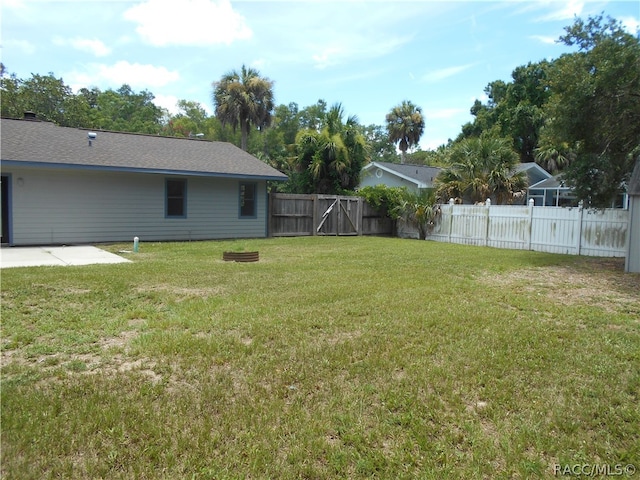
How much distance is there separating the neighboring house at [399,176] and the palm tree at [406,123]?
12.9 metres

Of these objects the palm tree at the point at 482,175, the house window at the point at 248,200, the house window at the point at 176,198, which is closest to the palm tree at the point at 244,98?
the house window at the point at 248,200

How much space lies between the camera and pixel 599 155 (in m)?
11.3

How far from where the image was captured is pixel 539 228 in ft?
47.3

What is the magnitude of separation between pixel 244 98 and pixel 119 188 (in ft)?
60.7

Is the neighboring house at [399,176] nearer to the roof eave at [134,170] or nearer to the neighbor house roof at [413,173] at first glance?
the neighbor house roof at [413,173]

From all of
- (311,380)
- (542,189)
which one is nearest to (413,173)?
(542,189)

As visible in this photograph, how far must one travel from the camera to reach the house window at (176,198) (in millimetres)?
15523

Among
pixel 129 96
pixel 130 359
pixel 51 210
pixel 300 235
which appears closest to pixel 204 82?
pixel 300 235

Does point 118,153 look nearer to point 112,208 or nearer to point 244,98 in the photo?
point 112,208

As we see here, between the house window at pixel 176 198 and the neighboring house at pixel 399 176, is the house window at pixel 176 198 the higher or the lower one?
the lower one

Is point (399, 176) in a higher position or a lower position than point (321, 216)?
higher

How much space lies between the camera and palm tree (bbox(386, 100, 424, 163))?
42906mm

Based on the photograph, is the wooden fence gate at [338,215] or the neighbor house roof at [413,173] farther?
the neighbor house roof at [413,173]

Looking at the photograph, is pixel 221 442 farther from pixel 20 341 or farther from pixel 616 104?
pixel 616 104
